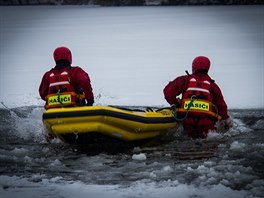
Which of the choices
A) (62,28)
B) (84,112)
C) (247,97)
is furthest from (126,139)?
(62,28)

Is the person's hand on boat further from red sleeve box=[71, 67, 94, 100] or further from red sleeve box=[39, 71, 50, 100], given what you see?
red sleeve box=[39, 71, 50, 100]

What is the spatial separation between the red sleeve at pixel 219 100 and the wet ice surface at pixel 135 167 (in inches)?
13.0

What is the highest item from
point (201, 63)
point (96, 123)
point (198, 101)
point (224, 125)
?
point (201, 63)

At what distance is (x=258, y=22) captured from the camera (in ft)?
69.3

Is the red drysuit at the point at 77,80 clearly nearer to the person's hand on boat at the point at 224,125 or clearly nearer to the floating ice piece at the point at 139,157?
the floating ice piece at the point at 139,157

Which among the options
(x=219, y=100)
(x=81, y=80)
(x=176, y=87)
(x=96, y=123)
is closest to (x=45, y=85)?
(x=81, y=80)

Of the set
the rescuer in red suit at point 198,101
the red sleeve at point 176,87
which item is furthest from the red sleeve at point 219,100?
the red sleeve at point 176,87

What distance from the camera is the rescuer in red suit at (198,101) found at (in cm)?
673

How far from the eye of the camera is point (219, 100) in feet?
22.7

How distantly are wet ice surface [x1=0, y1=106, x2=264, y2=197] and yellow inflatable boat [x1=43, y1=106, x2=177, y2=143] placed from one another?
0.20 meters

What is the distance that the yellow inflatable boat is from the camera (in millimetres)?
6086

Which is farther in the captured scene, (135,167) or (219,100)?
(219,100)

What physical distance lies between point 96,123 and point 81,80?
87 centimetres

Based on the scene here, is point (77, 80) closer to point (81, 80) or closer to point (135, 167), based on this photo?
point (81, 80)
